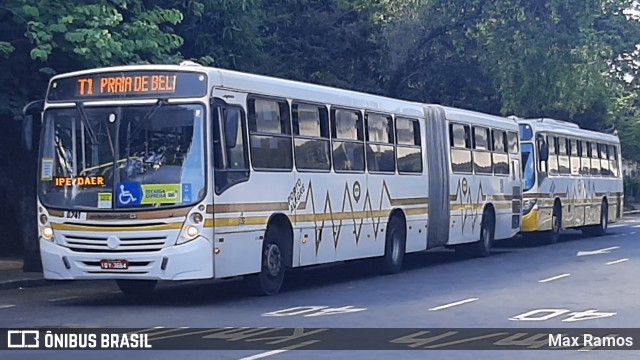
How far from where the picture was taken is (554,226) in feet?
111

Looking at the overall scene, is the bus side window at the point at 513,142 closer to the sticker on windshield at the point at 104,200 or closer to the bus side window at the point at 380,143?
the bus side window at the point at 380,143

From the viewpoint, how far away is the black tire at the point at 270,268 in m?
17.9

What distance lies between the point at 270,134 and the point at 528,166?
51.4 ft

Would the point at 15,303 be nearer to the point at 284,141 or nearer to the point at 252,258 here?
the point at 252,258

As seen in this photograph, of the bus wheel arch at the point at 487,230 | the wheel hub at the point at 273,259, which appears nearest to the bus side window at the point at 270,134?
the wheel hub at the point at 273,259

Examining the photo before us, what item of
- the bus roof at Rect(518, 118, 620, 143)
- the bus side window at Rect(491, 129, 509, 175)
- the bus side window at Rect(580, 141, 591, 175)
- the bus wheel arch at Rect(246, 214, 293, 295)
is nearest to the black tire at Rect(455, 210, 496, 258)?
the bus side window at Rect(491, 129, 509, 175)

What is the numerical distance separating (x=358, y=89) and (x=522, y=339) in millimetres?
20766

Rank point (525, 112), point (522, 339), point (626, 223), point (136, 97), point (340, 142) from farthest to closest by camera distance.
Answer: point (626, 223) → point (525, 112) → point (340, 142) → point (136, 97) → point (522, 339)

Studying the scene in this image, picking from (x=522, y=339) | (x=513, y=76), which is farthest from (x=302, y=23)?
(x=522, y=339)

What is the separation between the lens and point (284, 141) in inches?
734

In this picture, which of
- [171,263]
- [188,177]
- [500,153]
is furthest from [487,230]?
[171,263]

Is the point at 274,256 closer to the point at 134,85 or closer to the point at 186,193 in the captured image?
the point at 186,193

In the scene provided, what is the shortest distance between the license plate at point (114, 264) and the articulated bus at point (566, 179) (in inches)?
679

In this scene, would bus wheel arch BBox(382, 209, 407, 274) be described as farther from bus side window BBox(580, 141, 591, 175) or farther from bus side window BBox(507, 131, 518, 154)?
bus side window BBox(580, 141, 591, 175)
